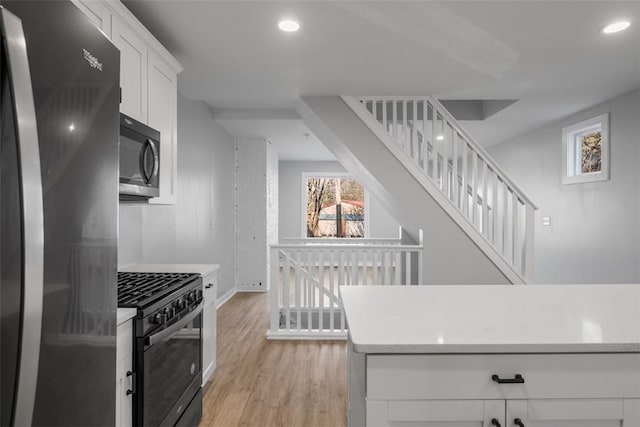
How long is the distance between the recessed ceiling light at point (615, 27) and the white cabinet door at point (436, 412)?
8.12 feet

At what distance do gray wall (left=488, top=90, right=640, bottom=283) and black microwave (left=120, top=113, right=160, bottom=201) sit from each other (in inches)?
168

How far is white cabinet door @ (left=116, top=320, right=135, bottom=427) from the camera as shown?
145cm

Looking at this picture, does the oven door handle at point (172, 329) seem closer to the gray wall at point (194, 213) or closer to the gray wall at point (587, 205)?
the gray wall at point (194, 213)

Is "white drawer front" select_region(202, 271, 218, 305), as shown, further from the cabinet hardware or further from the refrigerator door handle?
the refrigerator door handle

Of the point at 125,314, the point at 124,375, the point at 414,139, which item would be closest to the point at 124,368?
the point at 124,375

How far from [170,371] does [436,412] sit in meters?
1.30

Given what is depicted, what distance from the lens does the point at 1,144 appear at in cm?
72

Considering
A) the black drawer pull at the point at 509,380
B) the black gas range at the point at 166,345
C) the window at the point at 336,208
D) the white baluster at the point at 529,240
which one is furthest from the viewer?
the window at the point at 336,208

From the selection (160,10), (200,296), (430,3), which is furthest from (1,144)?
(430,3)

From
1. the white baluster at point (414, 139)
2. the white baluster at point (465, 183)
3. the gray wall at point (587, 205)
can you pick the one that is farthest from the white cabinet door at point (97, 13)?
the gray wall at point (587, 205)

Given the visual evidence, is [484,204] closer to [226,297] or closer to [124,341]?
[124,341]

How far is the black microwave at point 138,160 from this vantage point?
72.2 inches

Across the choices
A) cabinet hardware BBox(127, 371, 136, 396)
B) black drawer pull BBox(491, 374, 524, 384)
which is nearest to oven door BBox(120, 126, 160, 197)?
cabinet hardware BBox(127, 371, 136, 396)

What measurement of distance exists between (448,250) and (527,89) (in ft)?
5.60
